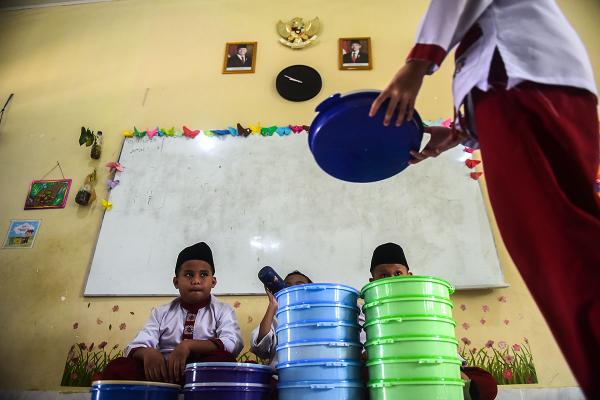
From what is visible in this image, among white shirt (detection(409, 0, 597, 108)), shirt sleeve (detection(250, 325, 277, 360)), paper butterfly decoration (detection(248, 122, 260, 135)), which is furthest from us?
paper butterfly decoration (detection(248, 122, 260, 135))

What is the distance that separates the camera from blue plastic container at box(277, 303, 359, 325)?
1.34 m

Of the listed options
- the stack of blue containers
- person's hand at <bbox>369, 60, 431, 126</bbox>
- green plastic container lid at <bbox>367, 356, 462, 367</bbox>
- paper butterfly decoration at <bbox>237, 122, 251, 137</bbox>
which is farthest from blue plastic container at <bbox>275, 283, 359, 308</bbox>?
paper butterfly decoration at <bbox>237, 122, 251, 137</bbox>

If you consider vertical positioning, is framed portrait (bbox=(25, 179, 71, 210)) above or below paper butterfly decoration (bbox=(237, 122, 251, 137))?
below

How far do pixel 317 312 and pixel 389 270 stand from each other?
0.87 m

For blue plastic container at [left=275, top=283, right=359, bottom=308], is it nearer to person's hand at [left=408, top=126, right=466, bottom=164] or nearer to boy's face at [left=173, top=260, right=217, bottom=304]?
person's hand at [left=408, top=126, right=466, bottom=164]

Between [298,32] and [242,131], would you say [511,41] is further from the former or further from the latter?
[298,32]

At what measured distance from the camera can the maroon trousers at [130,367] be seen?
59.4 inches

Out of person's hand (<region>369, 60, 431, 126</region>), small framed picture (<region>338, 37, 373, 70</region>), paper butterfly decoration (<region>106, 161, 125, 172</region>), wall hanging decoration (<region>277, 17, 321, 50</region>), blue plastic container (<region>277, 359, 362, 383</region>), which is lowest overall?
blue plastic container (<region>277, 359, 362, 383</region>)

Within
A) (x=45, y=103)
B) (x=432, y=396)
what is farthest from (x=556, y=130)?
(x=45, y=103)

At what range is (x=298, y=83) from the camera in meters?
3.13

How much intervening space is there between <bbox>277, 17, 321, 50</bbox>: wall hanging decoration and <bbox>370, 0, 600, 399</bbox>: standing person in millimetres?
2505

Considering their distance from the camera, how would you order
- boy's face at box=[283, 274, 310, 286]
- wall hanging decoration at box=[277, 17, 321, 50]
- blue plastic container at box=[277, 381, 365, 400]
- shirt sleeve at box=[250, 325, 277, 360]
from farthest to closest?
1. wall hanging decoration at box=[277, 17, 321, 50]
2. boy's face at box=[283, 274, 310, 286]
3. shirt sleeve at box=[250, 325, 277, 360]
4. blue plastic container at box=[277, 381, 365, 400]

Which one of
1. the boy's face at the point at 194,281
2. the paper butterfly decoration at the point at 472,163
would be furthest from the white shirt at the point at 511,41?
the paper butterfly decoration at the point at 472,163

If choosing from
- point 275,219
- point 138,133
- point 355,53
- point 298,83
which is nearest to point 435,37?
point 275,219
